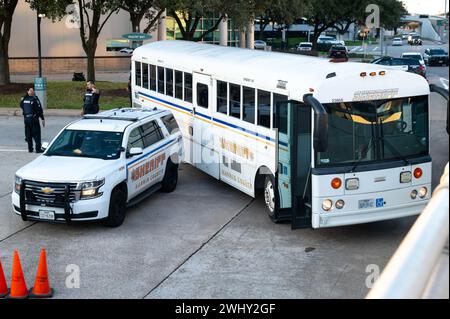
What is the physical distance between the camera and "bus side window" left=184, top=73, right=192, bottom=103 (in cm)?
1625

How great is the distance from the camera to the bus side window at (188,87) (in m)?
16.2

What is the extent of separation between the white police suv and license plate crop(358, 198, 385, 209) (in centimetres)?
412

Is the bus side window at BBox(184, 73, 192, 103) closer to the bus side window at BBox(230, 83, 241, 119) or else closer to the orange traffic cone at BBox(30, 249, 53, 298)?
the bus side window at BBox(230, 83, 241, 119)

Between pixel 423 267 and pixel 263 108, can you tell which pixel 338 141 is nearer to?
pixel 263 108

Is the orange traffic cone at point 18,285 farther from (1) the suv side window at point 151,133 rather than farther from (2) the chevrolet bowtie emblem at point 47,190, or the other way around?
(1) the suv side window at point 151,133

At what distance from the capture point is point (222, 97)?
1466 centimetres

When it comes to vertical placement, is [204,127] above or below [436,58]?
above

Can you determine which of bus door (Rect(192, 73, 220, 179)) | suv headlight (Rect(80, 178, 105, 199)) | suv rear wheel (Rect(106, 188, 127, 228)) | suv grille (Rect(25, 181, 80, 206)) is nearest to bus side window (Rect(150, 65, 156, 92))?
bus door (Rect(192, 73, 220, 179))

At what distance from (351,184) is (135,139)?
4.46 meters

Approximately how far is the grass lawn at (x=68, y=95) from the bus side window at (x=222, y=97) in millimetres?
13487

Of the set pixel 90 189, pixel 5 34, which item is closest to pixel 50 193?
pixel 90 189

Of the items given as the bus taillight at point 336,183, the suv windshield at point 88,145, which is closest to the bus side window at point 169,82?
the suv windshield at point 88,145

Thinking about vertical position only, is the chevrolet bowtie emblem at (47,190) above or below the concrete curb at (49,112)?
Answer: above

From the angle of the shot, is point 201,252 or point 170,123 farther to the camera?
point 170,123
